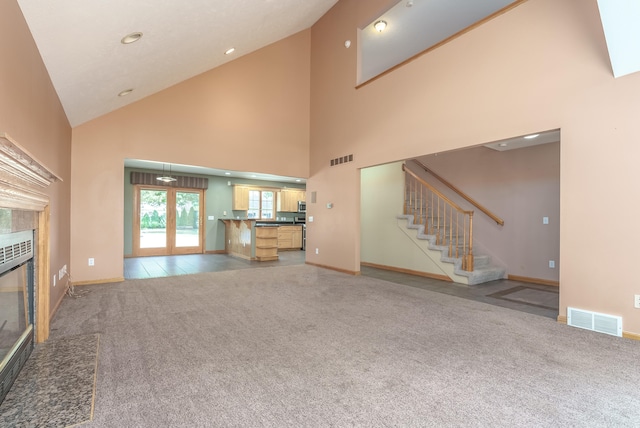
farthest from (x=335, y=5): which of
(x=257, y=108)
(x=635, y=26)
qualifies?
(x=635, y=26)

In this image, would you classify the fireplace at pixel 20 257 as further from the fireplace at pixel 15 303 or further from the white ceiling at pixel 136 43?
the white ceiling at pixel 136 43

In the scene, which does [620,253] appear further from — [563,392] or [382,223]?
[382,223]

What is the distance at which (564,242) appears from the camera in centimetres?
321

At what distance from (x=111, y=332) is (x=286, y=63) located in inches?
250

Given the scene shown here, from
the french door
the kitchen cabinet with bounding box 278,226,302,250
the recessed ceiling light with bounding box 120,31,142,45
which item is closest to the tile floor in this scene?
the french door

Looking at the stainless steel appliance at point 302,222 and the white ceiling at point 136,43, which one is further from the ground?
the white ceiling at point 136,43

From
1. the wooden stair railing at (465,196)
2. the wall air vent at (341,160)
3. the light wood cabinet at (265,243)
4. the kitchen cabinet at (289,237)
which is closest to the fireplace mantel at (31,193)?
the wall air vent at (341,160)

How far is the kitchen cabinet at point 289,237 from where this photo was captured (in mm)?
10148

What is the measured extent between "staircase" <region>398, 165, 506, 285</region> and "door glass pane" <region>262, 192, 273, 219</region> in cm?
535

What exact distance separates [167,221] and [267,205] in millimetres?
3221

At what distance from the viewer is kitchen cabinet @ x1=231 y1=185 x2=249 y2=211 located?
9711 millimetres

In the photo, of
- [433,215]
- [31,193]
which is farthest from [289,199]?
[31,193]

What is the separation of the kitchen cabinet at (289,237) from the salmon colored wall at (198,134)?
11.4 feet

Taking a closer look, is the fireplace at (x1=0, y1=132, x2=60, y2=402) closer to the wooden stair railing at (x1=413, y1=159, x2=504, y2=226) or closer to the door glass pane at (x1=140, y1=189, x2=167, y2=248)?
the door glass pane at (x1=140, y1=189, x2=167, y2=248)
